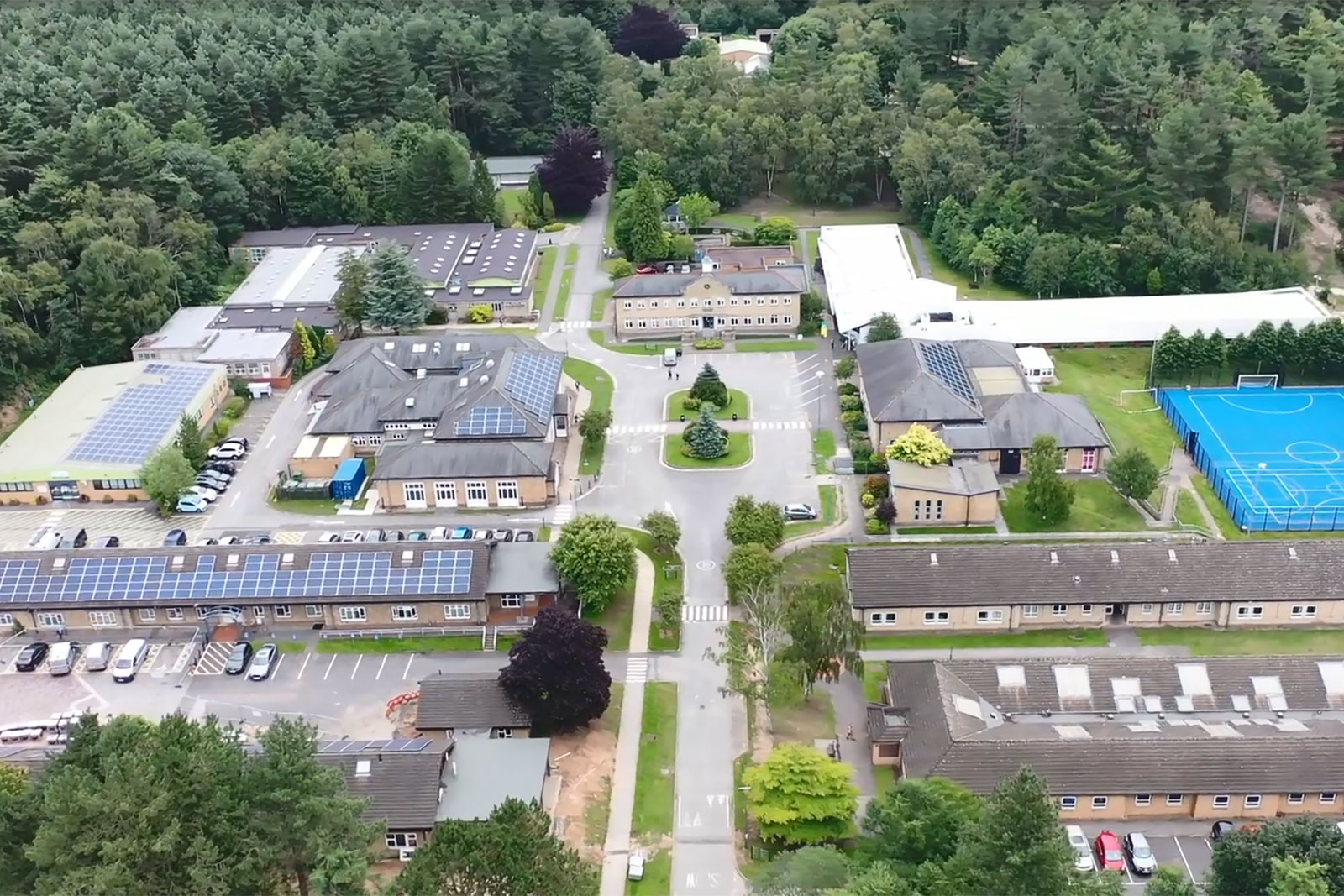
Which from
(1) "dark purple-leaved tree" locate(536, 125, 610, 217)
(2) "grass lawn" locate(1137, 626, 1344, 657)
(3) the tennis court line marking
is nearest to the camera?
(2) "grass lawn" locate(1137, 626, 1344, 657)

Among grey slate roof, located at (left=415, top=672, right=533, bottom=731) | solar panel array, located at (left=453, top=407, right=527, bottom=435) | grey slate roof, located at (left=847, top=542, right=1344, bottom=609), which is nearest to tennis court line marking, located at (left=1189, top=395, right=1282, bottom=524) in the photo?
grey slate roof, located at (left=847, top=542, right=1344, bottom=609)

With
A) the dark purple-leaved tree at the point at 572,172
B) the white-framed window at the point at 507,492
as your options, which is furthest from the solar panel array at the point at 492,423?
the dark purple-leaved tree at the point at 572,172

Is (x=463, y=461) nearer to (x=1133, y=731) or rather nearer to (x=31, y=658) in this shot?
(x=31, y=658)

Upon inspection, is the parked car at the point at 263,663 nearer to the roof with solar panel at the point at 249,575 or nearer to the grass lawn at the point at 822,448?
the roof with solar panel at the point at 249,575

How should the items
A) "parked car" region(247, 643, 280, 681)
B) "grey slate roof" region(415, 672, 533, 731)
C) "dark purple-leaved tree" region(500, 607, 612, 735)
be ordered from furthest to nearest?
"parked car" region(247, 643, 280, 681) → "grey slate roof" region(415, 672, 533, 731) → "dark purple-leaved tree" region(500, 607, 612, 735)

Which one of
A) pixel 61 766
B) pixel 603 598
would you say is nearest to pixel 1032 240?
pixel 603 598

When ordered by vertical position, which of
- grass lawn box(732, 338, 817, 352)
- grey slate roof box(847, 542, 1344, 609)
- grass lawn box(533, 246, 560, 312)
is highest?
grass lawn box(533, 246, 560, 312)

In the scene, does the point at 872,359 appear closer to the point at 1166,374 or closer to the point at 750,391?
the point at 750,391

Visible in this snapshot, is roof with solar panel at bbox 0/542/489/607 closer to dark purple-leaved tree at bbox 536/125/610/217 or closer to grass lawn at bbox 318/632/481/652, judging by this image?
grass lawn at bbox 318/632/481/652
